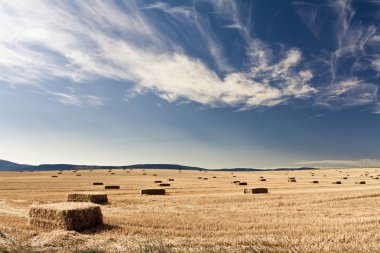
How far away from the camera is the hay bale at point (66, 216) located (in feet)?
49.8

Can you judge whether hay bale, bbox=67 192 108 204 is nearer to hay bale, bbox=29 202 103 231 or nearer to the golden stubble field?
the golden stubble field

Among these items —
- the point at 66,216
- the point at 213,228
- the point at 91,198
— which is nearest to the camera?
the point at 66,216

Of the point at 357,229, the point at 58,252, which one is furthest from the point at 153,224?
the point at 357,229

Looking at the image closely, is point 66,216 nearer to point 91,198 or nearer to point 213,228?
Answer: point 213,228

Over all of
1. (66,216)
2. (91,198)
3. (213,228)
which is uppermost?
(91,198)

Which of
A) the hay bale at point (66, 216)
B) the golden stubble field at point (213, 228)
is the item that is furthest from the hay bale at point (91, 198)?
the hay bale at point (66, 216)

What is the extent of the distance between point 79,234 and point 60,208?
1.93 meters

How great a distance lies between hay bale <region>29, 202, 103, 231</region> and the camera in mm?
15172

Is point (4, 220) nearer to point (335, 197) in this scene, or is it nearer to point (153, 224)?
point (153, 224)

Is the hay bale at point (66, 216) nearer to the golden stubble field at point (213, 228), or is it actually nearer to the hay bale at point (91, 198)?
the golden stubble field at point (213, 228)

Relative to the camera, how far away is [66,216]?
49.8ft

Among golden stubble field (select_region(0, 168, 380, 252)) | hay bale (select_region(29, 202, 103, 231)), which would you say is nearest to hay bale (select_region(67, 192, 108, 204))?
golden stubble field (select_region(0, 168, 380, 252))

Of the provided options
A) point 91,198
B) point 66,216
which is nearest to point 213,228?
point 66,216

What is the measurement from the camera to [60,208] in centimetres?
1576
